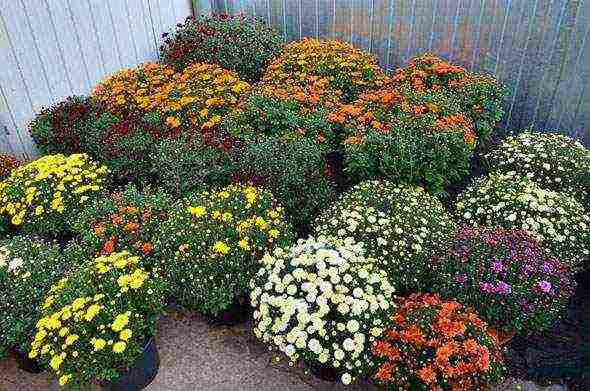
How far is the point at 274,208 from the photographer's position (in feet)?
14.6

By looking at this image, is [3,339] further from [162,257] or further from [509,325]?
[509,325]

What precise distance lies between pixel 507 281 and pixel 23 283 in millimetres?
3692

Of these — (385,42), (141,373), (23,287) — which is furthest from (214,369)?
(385,42)

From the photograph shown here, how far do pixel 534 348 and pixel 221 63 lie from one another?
5062mm

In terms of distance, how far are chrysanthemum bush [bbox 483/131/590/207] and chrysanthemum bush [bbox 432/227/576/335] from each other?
124 centimetres

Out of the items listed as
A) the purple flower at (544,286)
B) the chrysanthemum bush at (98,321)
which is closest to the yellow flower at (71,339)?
the chrysanthemum bush at (98,321)

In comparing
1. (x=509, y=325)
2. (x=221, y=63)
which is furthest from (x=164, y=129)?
(x=509, y=325)

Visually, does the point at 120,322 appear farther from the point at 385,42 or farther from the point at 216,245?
the point at 385,42

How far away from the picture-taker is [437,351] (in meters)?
3.29

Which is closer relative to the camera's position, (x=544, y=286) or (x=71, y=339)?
(x=71, y=339)

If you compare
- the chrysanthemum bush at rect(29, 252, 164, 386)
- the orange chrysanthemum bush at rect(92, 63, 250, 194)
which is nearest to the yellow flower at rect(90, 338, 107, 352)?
the chrysanthemum bush at rect(29, 252, 164, 386)

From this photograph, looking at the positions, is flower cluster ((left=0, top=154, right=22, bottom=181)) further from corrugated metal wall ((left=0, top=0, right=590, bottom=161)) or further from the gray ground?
the gray ground

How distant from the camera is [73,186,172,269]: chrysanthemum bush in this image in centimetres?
428

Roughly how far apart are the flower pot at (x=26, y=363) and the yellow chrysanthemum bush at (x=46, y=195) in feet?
4.31
